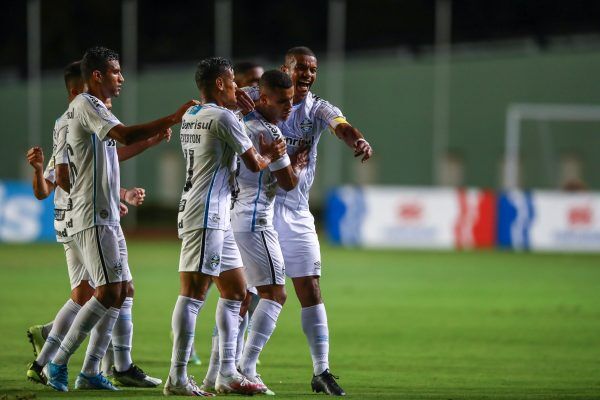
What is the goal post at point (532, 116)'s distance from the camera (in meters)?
31.6

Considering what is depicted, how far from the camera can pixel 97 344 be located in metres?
8.47

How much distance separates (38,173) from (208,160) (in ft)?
4.93

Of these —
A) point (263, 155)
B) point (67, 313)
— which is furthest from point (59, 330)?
point (263, 155)

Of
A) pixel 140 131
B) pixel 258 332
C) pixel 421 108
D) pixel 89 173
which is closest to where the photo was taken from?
pixel 140 131

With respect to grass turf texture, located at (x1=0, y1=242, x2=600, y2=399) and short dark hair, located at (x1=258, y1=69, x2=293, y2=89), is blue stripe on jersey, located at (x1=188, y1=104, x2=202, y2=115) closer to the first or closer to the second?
short dark hair, located at (x1=258, y1=69, x2=293, y2=89)

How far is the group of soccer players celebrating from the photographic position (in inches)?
316

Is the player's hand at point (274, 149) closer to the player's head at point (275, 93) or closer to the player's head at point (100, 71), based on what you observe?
the player's head at point (275, 93)

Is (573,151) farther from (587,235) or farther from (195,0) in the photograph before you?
(195,0)

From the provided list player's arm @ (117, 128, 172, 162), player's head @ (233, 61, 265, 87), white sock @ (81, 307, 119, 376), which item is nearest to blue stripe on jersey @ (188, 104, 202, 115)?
player's arm @ (117, 128, 172, 162)

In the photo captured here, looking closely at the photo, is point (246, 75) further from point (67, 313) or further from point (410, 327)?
point (410, 327)

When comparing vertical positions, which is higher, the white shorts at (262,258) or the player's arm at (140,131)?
the player's arm at (140,131)

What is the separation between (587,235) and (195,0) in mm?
24131

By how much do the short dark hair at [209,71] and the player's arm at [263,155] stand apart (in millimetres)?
554

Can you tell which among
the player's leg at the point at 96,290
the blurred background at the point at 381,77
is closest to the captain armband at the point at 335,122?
the player's leg at the point at 96,290
